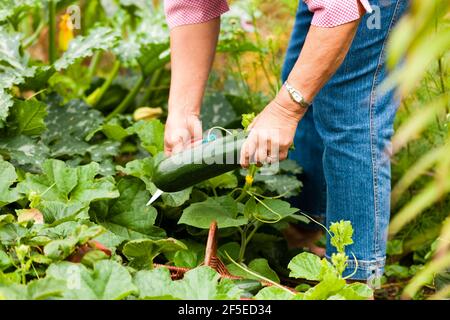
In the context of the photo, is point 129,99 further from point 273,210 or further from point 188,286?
point 188,286

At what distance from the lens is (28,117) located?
2240mm

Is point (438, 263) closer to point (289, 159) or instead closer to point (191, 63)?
point (191, 63)

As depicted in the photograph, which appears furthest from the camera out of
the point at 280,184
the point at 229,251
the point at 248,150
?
the point at 280,184

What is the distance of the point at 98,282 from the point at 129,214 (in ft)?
1.99

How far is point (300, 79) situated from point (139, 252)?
55 centimetres

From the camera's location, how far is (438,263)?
4.13 feet

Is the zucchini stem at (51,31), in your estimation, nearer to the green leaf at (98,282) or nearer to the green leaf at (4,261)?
the green leaf at (4,261)

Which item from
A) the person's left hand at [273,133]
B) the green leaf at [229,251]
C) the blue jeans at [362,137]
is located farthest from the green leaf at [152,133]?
the person's left hand at [273,133]

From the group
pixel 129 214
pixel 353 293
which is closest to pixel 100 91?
pixel 129 214

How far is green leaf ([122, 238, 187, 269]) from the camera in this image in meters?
1.69

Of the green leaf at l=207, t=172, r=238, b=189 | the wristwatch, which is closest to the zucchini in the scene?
the wristwatch

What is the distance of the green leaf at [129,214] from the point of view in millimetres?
2006

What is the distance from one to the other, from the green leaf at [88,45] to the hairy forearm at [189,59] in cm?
45

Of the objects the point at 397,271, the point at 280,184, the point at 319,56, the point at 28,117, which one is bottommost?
the point at 397,271
